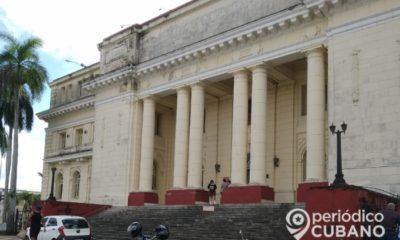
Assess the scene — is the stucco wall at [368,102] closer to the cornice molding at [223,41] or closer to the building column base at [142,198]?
the cornice molding at [223,41]

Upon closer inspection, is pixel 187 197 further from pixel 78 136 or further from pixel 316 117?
pixel 78 136

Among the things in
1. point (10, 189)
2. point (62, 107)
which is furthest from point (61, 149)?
point (10, 189)

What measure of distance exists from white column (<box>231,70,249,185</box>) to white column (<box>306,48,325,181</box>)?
391cm

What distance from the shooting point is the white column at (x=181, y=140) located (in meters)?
30.3

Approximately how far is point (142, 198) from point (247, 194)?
7984 millimetres

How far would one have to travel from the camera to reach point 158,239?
8.80 metres

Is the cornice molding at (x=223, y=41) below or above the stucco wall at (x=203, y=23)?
below

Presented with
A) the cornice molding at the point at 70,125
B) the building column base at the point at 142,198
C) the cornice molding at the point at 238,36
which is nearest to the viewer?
the cornice molding at the point at 238,36

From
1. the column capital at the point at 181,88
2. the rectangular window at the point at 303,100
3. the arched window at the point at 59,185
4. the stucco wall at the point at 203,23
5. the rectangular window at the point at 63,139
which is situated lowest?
the arched window at the point at 59,185

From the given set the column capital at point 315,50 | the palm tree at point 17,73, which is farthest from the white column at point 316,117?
the palm tree at point 17,73

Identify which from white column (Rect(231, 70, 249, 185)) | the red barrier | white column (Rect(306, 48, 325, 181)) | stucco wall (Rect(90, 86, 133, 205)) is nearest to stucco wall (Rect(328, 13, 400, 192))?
white column (Rect(306, 48, 325, 181))

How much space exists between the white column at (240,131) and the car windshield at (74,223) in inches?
315

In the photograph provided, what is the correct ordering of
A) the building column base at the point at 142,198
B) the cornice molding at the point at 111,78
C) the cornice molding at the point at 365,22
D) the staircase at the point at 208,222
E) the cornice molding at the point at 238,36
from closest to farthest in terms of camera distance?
the cornice molding at the point at 365,22, the staircase at the point at 208,222, the cornice molding at the point at 238,36, the building column base at the point at 142,198, the cornice molding at the point at 111,78

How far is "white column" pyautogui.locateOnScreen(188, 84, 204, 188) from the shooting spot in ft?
96.6
